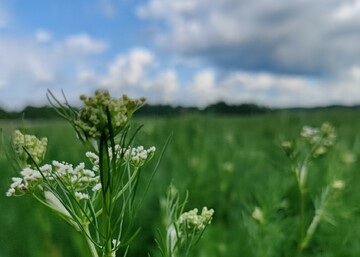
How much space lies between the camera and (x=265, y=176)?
5102 millimetres

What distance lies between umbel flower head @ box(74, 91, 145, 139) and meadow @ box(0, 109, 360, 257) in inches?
9.2

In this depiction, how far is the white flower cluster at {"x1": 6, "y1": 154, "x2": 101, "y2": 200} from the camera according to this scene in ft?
3.16

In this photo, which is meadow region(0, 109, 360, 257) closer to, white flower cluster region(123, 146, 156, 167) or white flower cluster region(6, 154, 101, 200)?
white flower cluster region(6, 154, 101, 200)

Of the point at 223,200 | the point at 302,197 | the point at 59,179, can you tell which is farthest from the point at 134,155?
the point at 223,200

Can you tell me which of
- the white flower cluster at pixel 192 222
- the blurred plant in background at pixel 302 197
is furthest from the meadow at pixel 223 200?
the white flower cluster at pixel 192 222

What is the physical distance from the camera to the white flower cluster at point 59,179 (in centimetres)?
96

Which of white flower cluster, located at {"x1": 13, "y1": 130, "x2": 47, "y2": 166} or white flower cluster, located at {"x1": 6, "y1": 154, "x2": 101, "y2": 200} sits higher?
white flower cluster, located at {"x1": 13, "y1": 130, "x2": 47, "y2": 166}

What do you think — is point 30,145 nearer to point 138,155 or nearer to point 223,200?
point 138,155

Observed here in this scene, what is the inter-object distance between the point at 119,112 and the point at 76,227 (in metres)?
0.26

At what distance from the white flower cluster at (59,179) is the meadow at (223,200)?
0.39ft

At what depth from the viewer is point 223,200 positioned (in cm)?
471

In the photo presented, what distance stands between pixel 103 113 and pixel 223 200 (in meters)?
3.94

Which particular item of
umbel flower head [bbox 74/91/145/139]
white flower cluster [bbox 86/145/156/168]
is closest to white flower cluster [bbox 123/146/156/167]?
white flower cluster [bbox 86/145/156/168]

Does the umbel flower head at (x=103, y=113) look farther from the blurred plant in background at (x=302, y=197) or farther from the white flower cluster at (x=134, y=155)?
the blurred plant in background at (x=302, y=197)
